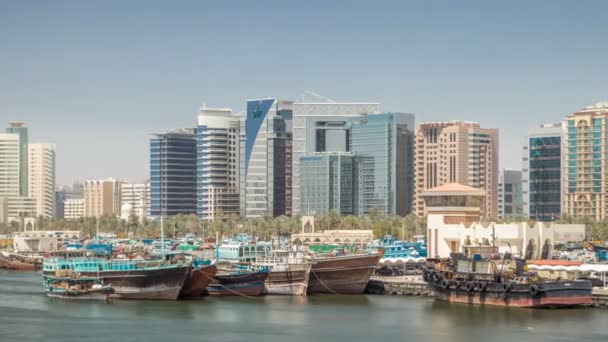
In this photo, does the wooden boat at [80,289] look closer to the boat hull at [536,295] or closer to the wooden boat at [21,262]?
the boat hull at [536,295]

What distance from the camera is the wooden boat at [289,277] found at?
76688 mm

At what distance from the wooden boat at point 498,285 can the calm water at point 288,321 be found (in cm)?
75

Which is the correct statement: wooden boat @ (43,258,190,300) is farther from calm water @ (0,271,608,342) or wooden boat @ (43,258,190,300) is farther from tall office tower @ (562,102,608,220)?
tall office tower @ (562,102,608,220)

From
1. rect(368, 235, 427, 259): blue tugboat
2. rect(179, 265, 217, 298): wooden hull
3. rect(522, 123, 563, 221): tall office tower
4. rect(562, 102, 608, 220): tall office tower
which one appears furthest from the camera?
rect(522, 123, 563, 221): tall office tower

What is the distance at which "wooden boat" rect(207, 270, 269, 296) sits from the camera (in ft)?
249

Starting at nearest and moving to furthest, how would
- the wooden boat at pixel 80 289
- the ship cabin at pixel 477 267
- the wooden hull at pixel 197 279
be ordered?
the ship cabin at pixel 477 267 → the wooden boat at pixel 80 289 → the wooden hull at pixel 197 279

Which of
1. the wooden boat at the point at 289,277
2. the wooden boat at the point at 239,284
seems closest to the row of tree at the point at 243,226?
the wooden boat at the point at 289,277

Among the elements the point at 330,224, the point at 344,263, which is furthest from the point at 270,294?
the point at 330,224

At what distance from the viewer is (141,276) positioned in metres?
71.9

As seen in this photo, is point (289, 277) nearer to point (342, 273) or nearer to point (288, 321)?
point (342, 273)

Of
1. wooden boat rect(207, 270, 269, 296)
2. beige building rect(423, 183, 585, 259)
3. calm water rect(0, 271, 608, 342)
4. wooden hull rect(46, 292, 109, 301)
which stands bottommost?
calm water rect(0, 271, 608, 342)

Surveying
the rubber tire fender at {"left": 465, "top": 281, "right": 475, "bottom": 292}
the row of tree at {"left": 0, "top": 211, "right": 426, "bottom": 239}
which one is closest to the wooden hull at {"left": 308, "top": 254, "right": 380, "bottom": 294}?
the rubber tire fender at {"left": 465, "top": 281, "right": 475, "bottom": 292}

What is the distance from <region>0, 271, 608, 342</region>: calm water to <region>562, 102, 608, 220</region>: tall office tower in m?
99.7

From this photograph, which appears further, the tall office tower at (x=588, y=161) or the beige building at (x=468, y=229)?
the tall office tower at (x=588, y=161)
